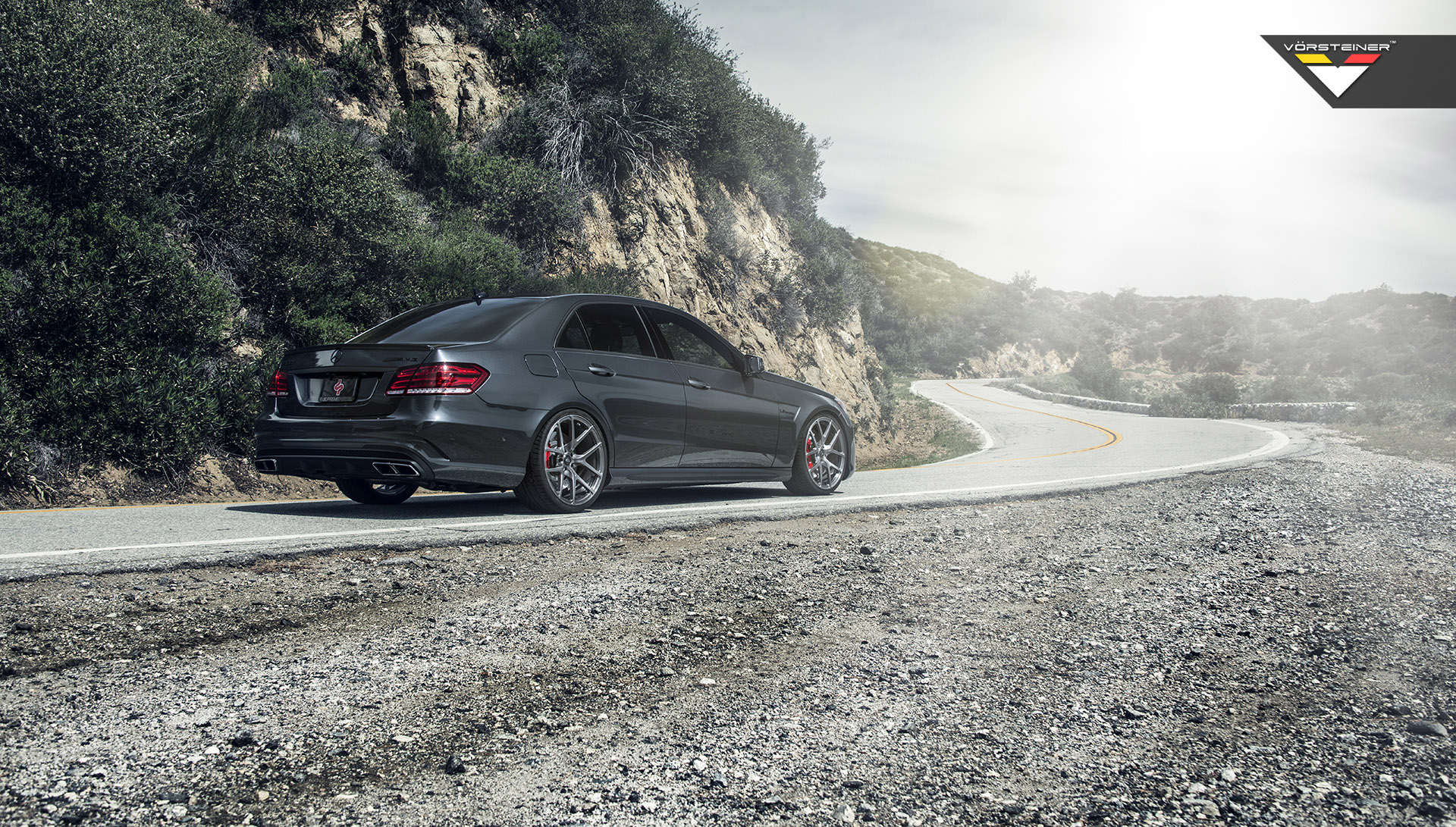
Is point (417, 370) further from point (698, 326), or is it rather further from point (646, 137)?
point (646, 137)

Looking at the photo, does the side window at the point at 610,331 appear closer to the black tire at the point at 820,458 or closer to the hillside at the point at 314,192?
the black tire at the point at 820,458

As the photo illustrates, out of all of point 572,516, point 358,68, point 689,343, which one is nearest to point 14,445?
point 572,516

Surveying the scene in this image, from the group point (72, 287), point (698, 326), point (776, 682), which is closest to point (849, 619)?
point (776, 682)

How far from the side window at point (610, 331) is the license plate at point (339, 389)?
1462mm

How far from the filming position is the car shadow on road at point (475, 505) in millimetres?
6375

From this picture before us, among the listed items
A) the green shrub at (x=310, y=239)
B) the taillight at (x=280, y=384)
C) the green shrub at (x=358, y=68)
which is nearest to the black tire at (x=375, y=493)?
the taillight at (x=280, y=384)

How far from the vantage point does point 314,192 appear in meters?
11.3

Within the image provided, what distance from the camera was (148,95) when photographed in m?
9.91

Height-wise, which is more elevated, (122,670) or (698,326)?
(698,326)

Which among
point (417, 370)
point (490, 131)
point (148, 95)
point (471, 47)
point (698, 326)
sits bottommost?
point (417, 370)

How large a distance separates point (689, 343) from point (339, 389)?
312 centimetres

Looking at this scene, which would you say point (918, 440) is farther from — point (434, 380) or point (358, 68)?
point (434, 380)

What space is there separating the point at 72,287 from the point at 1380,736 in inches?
402

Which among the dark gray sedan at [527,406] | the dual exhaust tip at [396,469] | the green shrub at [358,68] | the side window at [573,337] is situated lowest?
the dual exhaust tip at [396,469]
